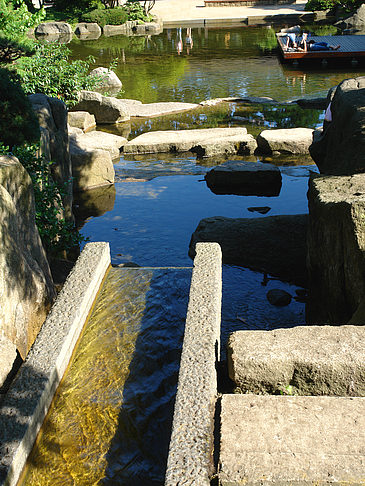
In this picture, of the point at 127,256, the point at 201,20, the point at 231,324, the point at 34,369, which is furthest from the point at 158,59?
the point at 34,369

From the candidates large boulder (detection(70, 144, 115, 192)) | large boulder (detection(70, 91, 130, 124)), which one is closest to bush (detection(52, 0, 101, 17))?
large boulder (detection(70, 91, 130, 124))

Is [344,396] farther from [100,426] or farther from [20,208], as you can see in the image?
[20,208]

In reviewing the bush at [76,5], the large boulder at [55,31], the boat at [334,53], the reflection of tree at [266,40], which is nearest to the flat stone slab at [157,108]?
the boat at [334,53]

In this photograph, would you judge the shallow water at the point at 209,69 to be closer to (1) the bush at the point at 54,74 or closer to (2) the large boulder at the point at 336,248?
(1) the bush at the point at 54,74

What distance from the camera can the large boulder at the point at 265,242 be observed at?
22.3 ft

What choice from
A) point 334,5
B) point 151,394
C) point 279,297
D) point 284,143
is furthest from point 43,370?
point 334,5

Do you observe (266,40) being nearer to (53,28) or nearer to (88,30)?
(88,30)

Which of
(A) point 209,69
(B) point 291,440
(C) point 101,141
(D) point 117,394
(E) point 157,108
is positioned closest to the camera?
(B) point 291,440

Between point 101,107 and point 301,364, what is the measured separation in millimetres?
12109

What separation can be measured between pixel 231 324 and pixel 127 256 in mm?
2261

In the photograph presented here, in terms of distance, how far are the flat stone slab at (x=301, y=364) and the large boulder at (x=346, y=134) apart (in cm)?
272

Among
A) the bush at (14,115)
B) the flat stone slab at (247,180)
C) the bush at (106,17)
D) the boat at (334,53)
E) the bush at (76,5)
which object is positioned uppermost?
the bush at (76,5)

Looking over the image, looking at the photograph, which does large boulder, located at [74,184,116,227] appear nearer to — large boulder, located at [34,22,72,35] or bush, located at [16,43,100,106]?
bush, located at [16,43,100,106]

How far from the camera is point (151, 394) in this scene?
4.00 meters
